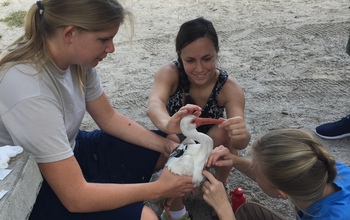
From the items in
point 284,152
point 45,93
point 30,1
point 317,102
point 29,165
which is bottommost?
point 317,102

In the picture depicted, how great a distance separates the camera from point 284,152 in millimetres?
1630

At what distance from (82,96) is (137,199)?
549 millimetres

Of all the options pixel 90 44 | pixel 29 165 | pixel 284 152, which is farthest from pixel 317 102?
pixel 29 165

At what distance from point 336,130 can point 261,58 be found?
1.33m

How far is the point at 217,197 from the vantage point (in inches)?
73.6

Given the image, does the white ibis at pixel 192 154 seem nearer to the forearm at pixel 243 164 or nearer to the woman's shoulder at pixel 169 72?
the forearm at pixel 243 164

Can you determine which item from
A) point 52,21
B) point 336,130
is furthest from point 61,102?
point 336,130

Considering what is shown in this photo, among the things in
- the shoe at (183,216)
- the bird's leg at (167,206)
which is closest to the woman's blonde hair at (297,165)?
the bird's leg at (167,206)

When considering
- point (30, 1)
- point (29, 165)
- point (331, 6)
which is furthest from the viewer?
point (30, 1)

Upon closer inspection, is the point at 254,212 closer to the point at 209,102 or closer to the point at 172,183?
the point at 172,183

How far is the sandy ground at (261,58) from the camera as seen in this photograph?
10.8ft

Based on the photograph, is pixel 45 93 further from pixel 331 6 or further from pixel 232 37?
pixel 331 6

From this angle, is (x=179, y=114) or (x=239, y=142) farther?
(x=239, y=142)

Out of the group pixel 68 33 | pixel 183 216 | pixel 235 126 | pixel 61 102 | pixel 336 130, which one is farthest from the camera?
pixel 336 130
